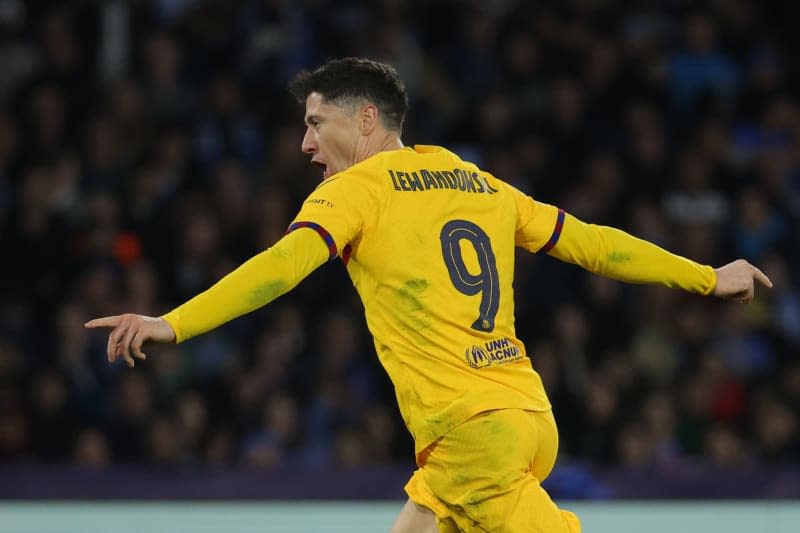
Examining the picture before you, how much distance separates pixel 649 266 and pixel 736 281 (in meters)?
0.23

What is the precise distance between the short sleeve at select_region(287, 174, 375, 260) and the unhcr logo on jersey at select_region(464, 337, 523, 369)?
1.34ft

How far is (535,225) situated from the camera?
3.50 metres

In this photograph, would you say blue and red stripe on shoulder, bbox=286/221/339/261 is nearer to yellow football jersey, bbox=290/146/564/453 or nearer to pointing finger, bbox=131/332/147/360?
yellow football jersey, bbox=290/146/564/453

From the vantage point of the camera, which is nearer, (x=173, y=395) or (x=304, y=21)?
(x=173, y=395)

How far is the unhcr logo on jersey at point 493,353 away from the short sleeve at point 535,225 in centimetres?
33

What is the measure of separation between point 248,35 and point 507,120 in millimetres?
1772

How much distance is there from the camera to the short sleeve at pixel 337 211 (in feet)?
10.2

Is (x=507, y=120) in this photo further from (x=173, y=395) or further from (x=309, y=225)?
(x=309, y=225)

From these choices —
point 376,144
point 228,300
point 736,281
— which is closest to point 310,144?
point 376,144

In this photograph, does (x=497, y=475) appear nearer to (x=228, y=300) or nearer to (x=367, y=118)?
(x=228, y=300)

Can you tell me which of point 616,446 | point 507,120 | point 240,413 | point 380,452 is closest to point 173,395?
point 240,413

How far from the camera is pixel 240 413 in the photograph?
23.1 feet

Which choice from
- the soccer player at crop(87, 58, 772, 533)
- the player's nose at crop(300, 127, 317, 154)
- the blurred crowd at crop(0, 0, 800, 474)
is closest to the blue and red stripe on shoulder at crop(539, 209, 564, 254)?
the soccer player at crop(87, 58, 772, 533)

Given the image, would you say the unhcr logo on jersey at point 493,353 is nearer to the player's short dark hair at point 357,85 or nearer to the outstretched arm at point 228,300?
the outstretched arm at point 228,300
